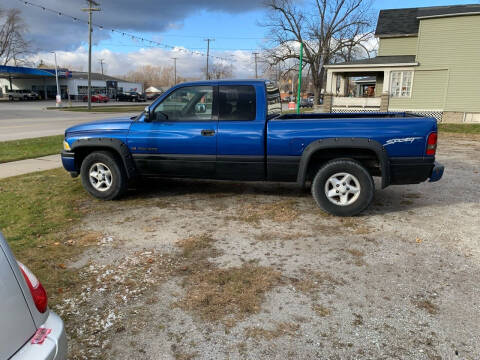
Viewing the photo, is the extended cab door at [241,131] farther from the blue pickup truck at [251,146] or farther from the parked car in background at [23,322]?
the parked car in background at [23,322]

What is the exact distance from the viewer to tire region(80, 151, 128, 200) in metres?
5.80

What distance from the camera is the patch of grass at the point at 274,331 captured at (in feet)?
8.86

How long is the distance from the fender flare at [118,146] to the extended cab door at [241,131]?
1381mm

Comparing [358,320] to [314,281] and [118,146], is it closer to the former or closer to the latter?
[314,281]

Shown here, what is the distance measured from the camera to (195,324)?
9.32 feet

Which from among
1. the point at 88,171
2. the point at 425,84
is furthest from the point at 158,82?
the point at 88,171

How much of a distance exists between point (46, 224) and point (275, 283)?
323 centimetres

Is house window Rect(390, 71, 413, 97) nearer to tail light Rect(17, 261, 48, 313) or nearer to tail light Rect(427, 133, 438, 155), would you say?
tail light Rect(427, 133, 438, 155)

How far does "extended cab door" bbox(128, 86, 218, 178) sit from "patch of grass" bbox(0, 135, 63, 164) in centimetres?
561

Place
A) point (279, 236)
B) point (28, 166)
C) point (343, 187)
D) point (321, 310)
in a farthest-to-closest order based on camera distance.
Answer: point (28, 166) < point (343, 187) < point (279, 236) < point (321, 310)

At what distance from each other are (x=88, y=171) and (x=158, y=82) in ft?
473

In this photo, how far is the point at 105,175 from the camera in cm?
589

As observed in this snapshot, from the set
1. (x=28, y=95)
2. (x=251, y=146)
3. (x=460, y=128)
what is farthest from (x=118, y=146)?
(x=28, y=95)

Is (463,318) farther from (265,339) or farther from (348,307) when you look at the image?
(265,339)
